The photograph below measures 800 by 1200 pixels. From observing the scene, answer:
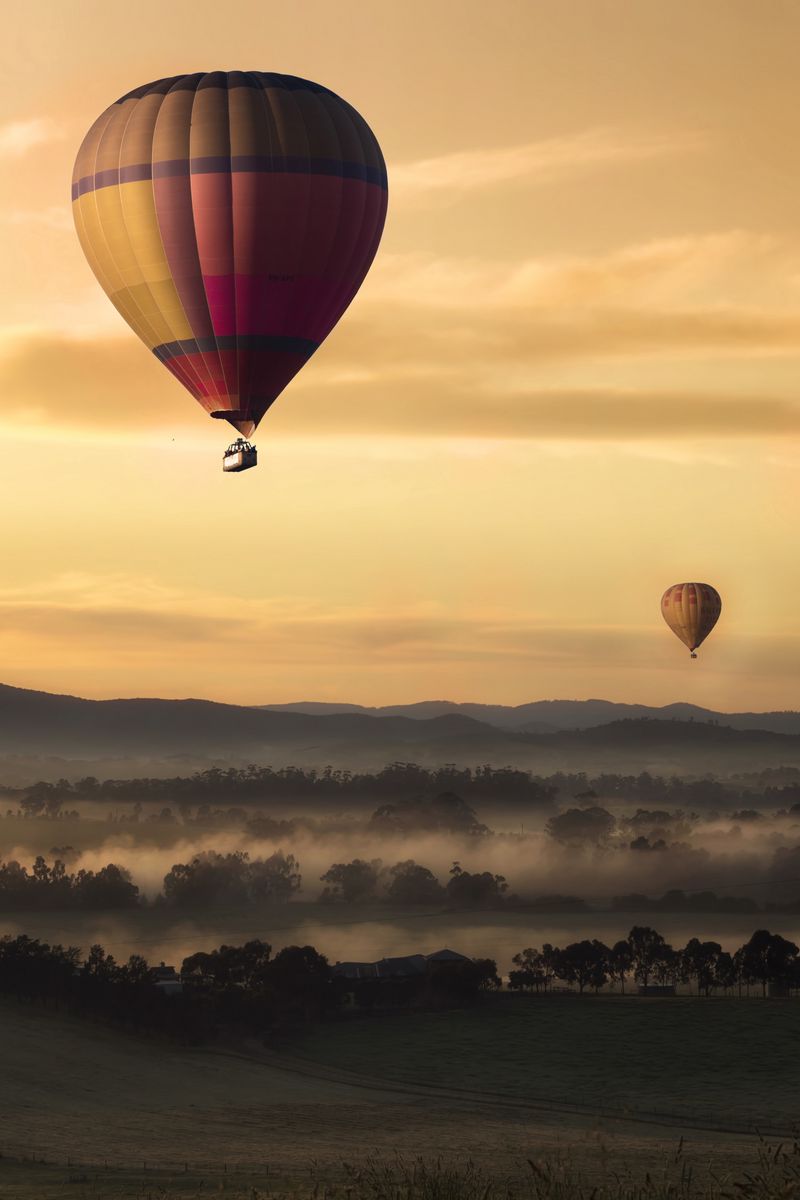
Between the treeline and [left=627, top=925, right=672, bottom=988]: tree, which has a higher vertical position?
[left=627, top=925, right=672, bottom=988]: tree

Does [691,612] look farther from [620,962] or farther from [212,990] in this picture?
[212,990]

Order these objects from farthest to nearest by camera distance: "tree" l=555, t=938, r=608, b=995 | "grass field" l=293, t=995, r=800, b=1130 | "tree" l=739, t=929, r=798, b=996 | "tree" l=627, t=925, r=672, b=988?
"tree" l=627, t=925, r=672, b=988 < "tree" l=555, t=938, r=608, b=995 < "tree" l=739, t=929, r=798, b=996 < "grass field" l=293, t=995, r=800, b=1130

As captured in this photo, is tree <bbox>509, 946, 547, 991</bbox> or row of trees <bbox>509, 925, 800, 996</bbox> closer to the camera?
row of trees <bbox>509, 925, 800, 996</bbox>

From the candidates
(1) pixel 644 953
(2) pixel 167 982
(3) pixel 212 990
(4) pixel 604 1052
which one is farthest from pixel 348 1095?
(1) pixel 644 953

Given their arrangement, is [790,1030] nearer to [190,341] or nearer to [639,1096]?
[639,1096]

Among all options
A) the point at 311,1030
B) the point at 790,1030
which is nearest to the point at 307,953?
the point at 311,1030

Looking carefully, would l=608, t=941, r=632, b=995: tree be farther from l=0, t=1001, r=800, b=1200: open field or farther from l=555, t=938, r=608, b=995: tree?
l=0, t=1001, r=800, b=1200: open field

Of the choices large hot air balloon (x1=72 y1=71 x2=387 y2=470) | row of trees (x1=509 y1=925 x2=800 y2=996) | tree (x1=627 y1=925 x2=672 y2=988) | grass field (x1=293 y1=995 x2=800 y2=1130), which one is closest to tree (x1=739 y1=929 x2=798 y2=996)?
row of trees (x1=509 y1=925 x2=800 y2=996)
